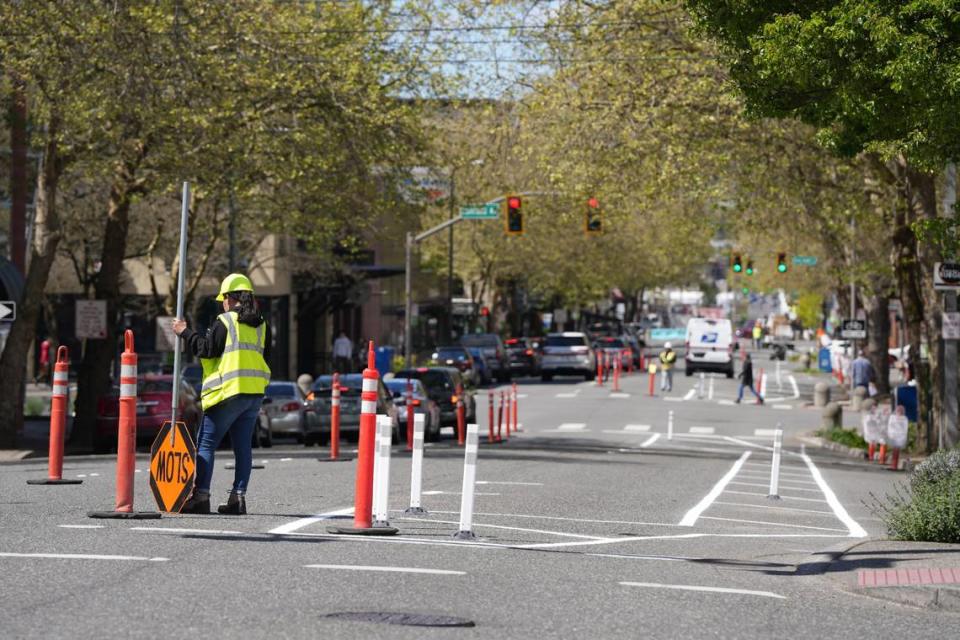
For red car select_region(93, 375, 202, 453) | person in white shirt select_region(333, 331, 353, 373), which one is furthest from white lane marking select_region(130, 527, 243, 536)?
person in white shirt select_region(333, 331, 353, 373)

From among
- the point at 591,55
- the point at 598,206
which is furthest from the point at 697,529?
the point at 598,206

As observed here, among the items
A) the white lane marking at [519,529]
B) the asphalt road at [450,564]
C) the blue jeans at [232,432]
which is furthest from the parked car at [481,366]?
the blue jeans at [232,432]

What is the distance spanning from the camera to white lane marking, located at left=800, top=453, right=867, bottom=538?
15.9 m

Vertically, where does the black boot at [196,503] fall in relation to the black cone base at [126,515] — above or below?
above

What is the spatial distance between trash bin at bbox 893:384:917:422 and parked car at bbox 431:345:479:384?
71.8 feet

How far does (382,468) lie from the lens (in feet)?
40.5

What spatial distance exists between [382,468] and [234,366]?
1366 millimetres

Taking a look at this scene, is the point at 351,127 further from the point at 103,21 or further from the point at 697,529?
the point at 697,529

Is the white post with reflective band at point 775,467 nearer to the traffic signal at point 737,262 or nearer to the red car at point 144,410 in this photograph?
the red car at point 144,410

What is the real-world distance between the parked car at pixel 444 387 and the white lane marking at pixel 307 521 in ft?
66.3

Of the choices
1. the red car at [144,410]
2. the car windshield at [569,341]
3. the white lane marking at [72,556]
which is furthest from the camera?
the car windshield at [569,341]

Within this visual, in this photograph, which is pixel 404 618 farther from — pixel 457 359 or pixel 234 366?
pixel 457 359

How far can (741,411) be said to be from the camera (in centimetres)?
4931

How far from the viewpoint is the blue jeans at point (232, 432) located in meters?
12.7
